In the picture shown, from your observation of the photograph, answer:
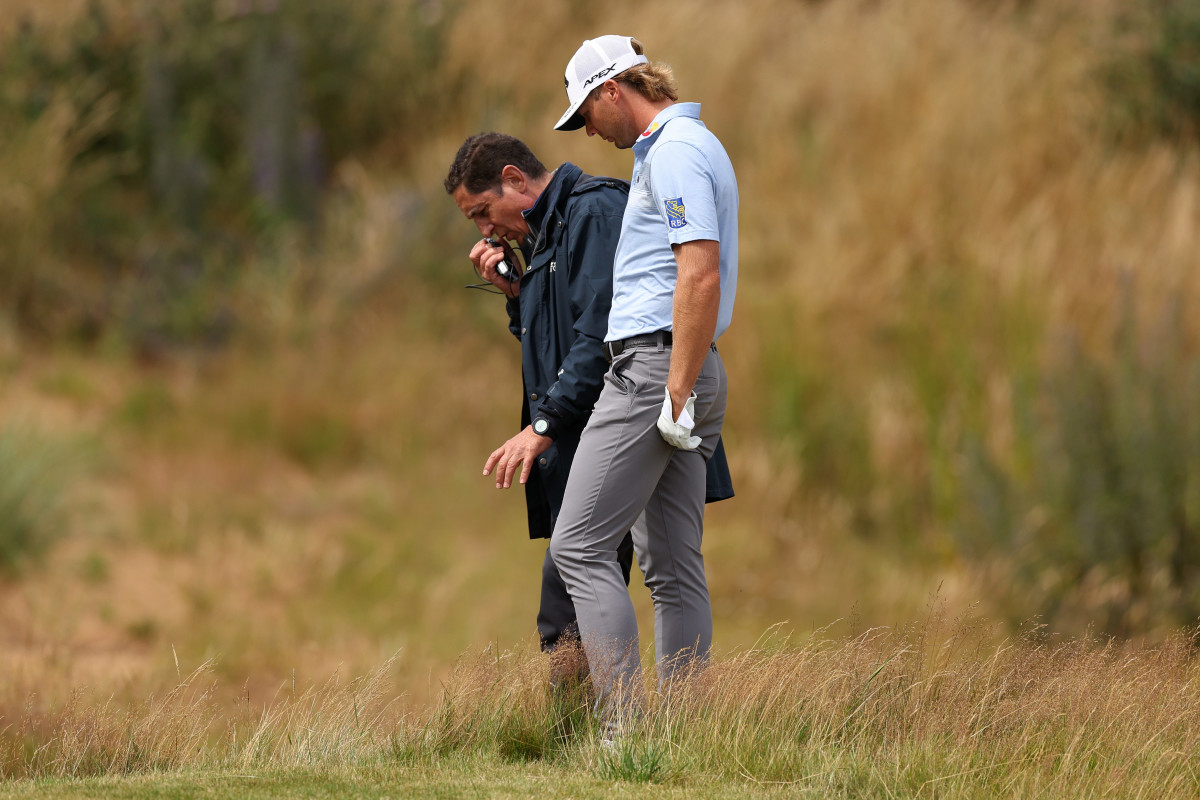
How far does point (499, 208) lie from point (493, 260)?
0.61 feet

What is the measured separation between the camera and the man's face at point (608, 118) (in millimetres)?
A: 3648

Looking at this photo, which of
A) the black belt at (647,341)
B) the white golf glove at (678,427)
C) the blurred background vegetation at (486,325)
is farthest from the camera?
the blurred background vegetation at (486,325)

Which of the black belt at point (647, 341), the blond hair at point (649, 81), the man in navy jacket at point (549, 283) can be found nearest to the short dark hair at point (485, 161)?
the man in navy jacket at point (549, 283)

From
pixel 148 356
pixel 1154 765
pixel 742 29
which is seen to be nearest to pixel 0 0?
pixel 148 356

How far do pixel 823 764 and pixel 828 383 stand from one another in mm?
5451

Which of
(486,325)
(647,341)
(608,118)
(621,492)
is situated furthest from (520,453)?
(486,325)

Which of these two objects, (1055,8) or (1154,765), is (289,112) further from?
(1154,765)

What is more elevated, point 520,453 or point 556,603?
point 520,453

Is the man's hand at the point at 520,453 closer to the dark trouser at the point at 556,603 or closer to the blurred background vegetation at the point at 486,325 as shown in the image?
the dark trouser at the point at 556,603

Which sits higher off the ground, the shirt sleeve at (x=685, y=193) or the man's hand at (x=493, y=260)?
the shirt sleeve at (x=685, y=193)

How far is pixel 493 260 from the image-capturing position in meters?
4.11

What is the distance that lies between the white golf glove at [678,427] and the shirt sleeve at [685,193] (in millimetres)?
460

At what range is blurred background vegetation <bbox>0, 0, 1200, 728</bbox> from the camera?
7.20m

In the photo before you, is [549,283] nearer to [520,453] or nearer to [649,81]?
[520,453]
